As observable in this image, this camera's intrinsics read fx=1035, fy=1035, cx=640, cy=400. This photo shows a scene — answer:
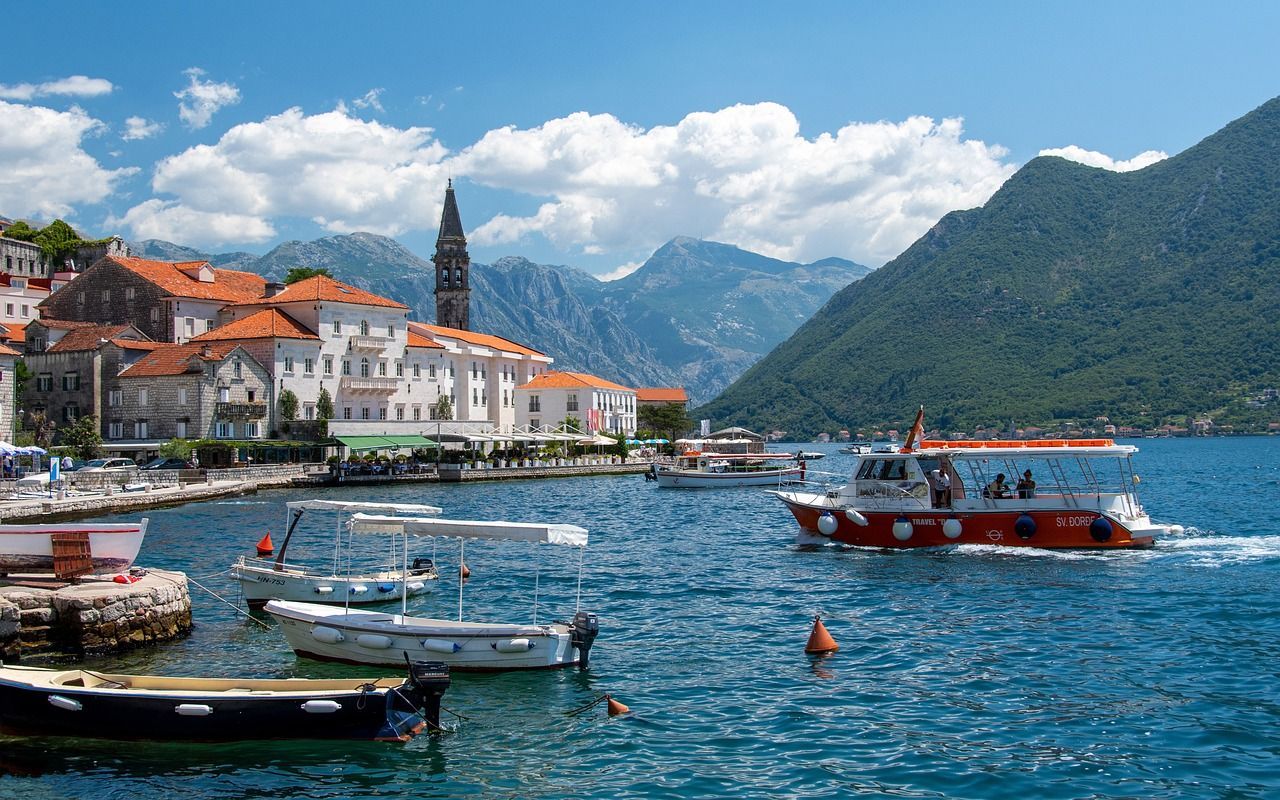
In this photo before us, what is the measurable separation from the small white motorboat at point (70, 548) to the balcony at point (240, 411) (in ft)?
170

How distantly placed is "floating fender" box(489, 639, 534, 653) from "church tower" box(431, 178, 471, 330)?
10342cm

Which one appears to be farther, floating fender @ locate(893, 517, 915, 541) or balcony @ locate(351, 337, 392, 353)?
balcony @ locate(351, 337, 392, 353)

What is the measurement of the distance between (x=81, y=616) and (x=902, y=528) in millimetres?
23982

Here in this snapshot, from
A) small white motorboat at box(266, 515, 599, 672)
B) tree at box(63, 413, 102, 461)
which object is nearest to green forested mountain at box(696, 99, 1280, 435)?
tree at box(63, 413, 102, 461)

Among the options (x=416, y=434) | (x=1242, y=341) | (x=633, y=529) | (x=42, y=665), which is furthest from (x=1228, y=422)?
(x=42, y=665)

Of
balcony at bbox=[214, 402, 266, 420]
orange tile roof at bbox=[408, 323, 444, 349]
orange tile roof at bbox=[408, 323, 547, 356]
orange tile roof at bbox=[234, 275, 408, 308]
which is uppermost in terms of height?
orange tile roof at bbox=[234, 275, 408, 308]

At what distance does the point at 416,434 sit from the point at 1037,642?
6954cm

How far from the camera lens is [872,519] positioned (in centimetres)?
3438

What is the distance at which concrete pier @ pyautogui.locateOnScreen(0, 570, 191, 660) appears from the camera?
18594 mm

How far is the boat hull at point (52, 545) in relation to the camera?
70.4 feet

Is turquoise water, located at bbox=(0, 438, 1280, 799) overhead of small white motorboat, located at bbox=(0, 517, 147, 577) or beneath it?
beneath

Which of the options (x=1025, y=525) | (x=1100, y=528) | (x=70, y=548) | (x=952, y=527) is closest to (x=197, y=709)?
(x=70, y=548)

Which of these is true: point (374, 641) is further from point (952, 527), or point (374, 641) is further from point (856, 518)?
point (952, 527)

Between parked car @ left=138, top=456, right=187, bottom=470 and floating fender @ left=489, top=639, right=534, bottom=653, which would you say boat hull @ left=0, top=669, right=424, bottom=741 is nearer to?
floating fender @ left=489, top=639, right=534, bottom=653
